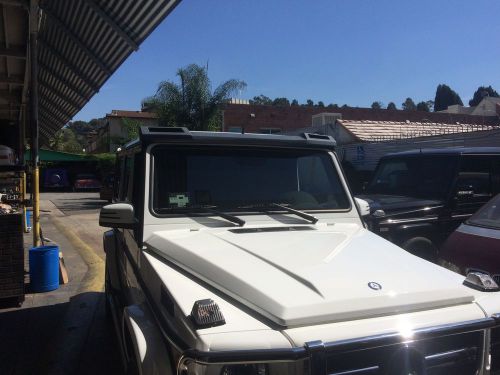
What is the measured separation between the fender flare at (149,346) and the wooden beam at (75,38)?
7095mm

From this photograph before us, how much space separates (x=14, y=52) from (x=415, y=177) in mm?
7446

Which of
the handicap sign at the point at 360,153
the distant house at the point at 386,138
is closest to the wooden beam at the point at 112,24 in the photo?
the distant house at the point at 386,138

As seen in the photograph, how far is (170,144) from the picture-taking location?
3.35m

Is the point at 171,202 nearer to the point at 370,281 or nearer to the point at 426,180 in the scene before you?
the point at 370,281

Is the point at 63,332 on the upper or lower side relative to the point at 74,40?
lower

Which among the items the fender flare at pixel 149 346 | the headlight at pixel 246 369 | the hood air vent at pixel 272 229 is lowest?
the fender flare at pixel 149 346

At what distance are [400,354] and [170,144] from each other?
206cm

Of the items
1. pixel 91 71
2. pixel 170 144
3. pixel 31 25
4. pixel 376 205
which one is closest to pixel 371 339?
pixel 170 144

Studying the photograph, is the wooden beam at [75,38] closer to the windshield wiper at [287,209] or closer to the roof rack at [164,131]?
the roof rack at [164,131]

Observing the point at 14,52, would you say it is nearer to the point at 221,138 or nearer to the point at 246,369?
the point at 221,138

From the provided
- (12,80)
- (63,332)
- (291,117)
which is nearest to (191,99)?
(12,80)

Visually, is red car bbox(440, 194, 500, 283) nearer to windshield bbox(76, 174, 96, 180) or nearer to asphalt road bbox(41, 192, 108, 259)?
asphalt road bbox(41, 192, 108, 259)

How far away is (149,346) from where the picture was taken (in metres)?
2.34

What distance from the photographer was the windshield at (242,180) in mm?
3312
